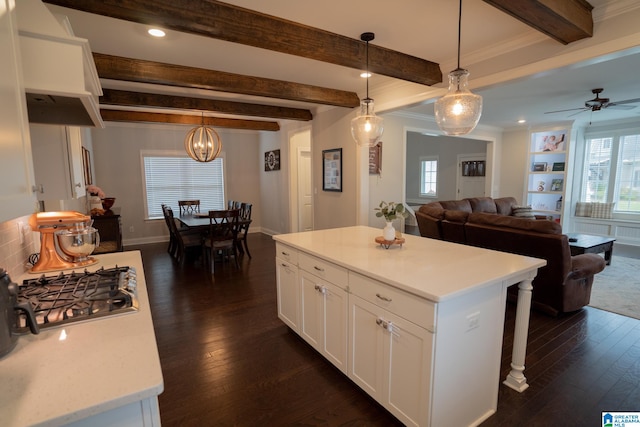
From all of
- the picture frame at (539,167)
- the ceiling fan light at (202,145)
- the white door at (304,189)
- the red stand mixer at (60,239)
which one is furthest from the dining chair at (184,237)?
the picture frame at (539,167)

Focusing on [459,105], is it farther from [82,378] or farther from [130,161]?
[130,161]

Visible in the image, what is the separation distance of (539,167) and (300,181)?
17.7 feet

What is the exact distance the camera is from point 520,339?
6.89 feet

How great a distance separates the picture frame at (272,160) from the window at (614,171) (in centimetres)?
684

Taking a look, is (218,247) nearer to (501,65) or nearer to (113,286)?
(113,286)

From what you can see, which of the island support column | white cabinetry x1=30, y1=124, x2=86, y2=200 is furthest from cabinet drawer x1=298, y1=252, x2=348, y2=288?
white cabinetry x1=30, y1=124, x2=86, y2=200

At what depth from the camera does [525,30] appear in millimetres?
2625

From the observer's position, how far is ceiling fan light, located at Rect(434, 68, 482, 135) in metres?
2.15

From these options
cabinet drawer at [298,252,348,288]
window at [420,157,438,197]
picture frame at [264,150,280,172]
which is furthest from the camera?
window at [420,157,438,197]

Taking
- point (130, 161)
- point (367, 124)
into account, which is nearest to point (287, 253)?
point (367, 124)

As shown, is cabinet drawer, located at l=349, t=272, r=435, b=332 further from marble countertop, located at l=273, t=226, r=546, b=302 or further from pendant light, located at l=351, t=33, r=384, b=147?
pendant light, located at l=351, t=33, r=384, b=147

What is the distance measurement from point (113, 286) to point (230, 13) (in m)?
1.88

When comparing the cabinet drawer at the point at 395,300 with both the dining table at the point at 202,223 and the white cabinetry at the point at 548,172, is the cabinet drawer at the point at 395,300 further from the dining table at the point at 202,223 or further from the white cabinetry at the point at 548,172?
the white cabinetry at the point at 548,172

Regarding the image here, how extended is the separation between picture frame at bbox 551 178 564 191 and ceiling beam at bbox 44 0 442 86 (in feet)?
18.5
